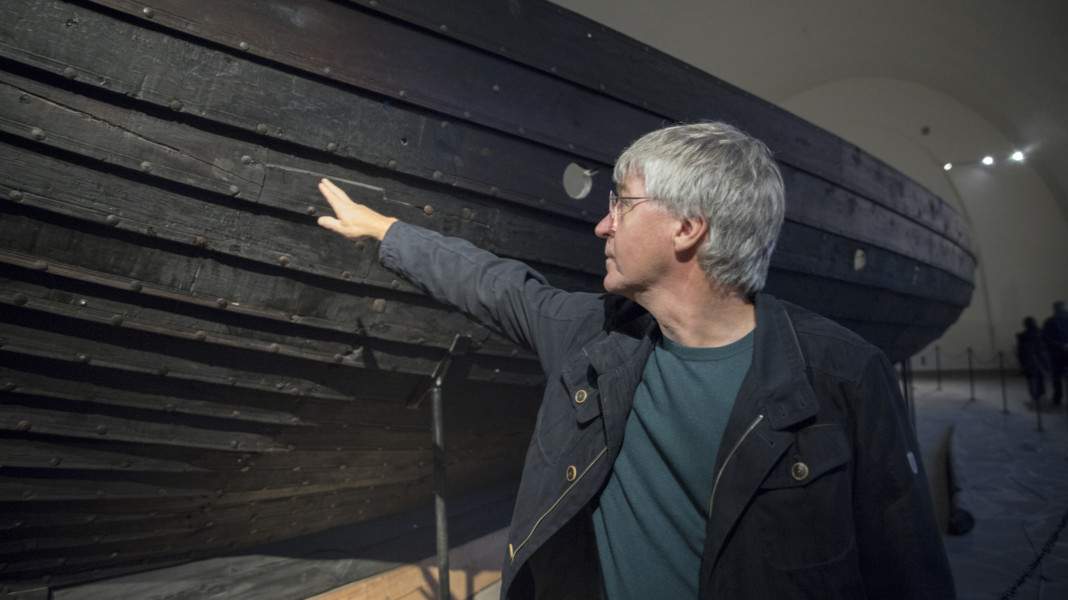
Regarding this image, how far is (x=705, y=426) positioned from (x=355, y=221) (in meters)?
0.89

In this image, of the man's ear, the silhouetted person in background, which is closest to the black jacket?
the man's ear

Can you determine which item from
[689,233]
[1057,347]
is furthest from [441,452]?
[1057,347]

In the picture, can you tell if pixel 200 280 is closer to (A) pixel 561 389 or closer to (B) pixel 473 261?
(B) pixel 473 261

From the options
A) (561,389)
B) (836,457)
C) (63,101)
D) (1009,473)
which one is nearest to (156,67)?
(63,101)

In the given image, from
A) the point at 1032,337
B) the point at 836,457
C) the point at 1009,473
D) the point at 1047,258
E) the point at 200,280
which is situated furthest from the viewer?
the point at 1047,258

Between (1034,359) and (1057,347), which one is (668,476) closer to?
(1034,359)

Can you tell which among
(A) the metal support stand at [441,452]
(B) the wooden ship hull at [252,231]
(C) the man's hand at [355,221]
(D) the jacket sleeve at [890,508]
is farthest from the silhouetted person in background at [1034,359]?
(C) the man's hand at [355,221]

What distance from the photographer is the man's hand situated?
144 centimetres

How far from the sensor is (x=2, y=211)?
144 centimetres

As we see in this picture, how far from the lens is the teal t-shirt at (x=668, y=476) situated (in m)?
1.00

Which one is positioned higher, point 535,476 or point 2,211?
point 2,211

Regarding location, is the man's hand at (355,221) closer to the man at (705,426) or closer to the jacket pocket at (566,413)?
the man at (705,426)

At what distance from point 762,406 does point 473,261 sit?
2.16 feet

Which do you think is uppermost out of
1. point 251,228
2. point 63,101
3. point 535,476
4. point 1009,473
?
point 63,101
